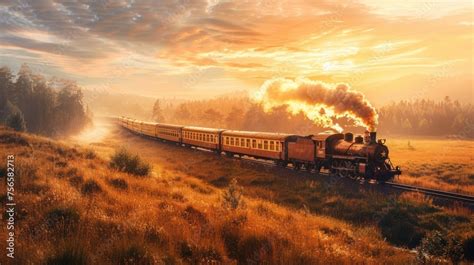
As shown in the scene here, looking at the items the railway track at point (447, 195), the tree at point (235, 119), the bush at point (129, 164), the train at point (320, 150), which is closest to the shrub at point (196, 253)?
the bush at point (129, 164)

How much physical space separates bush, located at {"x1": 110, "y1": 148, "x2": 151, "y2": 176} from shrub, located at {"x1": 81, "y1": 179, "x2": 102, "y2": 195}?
6.74 m

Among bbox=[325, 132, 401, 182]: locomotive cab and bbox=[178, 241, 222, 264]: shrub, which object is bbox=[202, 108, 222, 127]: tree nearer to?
bbox=[325, 132, 401, 182]: locomotive cab

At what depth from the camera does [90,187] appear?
→ 13078 millimetres

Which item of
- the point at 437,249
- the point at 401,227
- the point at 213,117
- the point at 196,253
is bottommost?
the point at 401,227

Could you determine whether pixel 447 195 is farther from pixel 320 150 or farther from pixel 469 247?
pixel 320 150

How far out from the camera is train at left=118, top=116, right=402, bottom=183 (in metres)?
21.6

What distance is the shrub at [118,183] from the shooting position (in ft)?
48.9

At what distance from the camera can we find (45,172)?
1446cm

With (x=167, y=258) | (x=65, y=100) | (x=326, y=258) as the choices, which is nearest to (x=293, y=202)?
(x=326, y=258)

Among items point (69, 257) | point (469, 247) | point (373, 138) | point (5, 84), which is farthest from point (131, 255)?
point (5, 84)

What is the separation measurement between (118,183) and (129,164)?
5.93 meters

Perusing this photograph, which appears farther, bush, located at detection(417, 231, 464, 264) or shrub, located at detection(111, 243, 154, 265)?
bush, located at detection(417, 231, 464, 264)

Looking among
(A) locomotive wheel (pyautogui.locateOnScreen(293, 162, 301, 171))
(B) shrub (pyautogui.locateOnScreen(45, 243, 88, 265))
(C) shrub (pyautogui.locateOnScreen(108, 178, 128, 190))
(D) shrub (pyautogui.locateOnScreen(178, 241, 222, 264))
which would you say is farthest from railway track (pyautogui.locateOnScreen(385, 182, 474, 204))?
(B) shrub (pyautogui.locateOnScreen(45, 243, 88, 265))

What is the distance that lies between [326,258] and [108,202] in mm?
6738
